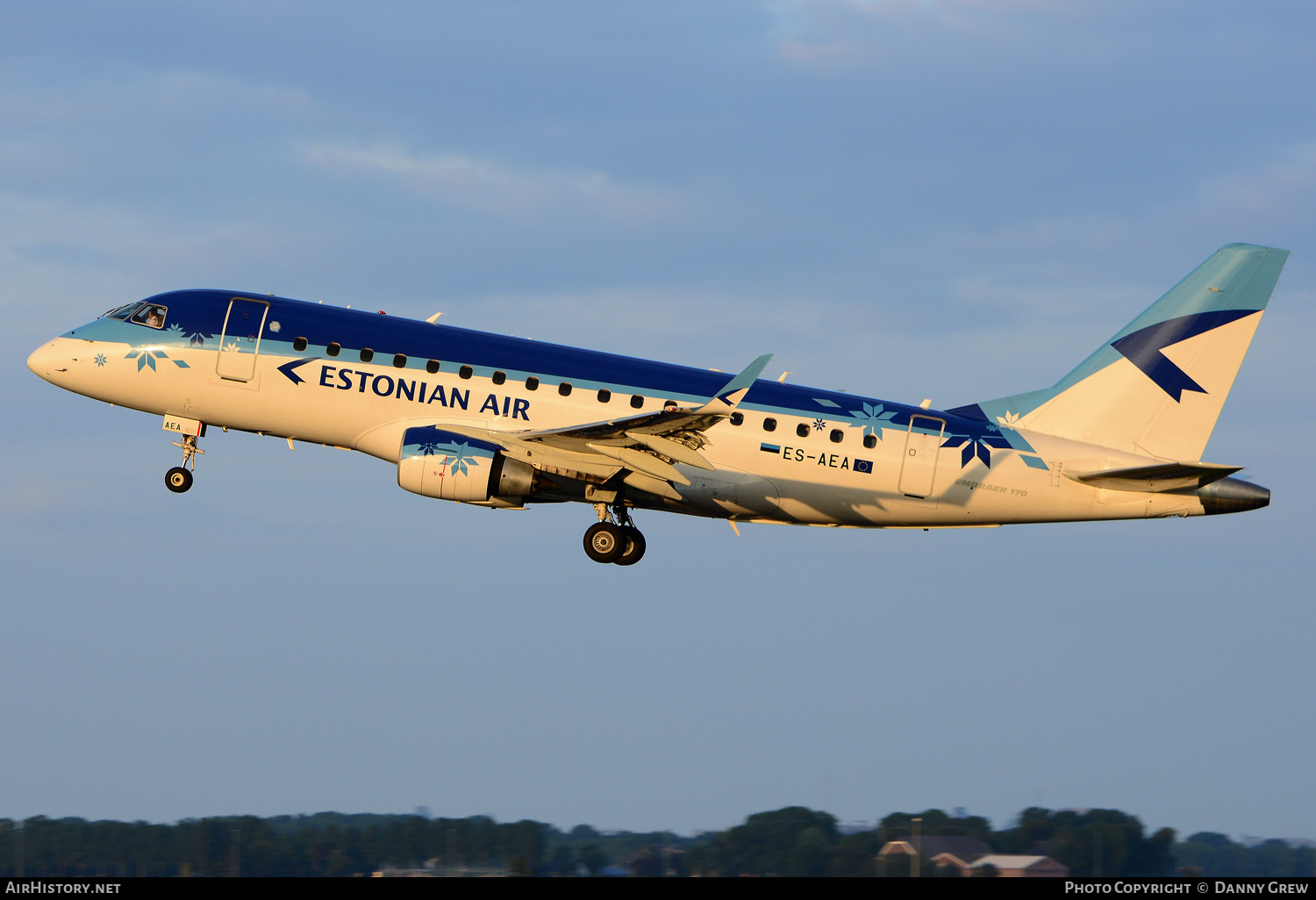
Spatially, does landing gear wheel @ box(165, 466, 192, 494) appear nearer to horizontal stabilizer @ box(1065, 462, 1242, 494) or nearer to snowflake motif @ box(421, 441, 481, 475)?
snowflake motif @ box(421, 441, 481, 475)

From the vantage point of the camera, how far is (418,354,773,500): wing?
30.1 m

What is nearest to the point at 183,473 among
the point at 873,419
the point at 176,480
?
the point at 176,480

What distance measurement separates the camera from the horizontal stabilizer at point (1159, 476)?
103 ft

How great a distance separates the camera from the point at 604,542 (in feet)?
112

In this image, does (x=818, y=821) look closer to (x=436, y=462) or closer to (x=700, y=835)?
(x=700, y=835)

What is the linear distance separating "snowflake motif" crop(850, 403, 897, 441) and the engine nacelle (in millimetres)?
8528

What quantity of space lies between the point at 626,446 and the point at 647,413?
39.6 inches

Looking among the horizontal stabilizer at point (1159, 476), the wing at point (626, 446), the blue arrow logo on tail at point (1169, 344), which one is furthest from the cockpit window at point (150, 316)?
the blue arrow logo on tail at point (1169, 344)

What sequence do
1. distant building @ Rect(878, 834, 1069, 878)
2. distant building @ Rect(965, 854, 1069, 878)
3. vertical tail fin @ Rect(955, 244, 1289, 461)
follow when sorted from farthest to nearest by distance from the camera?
1. distant building @ Rect(965, 854, 1069, 878)
2. distant building @ Rect(878, 834, 1069, 878)
3. vertical tail fin @ Rect(955, 244, 1289, 461)

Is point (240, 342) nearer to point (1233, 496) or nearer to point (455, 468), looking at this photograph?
point (455, 468)

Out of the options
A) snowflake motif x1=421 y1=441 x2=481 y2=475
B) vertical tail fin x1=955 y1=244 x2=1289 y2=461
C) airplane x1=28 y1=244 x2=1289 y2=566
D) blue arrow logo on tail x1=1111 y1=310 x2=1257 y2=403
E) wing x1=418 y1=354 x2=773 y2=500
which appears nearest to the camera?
wing x1=418 y1=354 x2=773 y2=500

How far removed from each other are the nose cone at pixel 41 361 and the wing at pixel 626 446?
36.5 ft

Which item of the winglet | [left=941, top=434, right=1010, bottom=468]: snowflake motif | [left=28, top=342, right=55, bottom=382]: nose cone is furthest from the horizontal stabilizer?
[left=28, top=342, right=55, bottom=382]: nose cone
